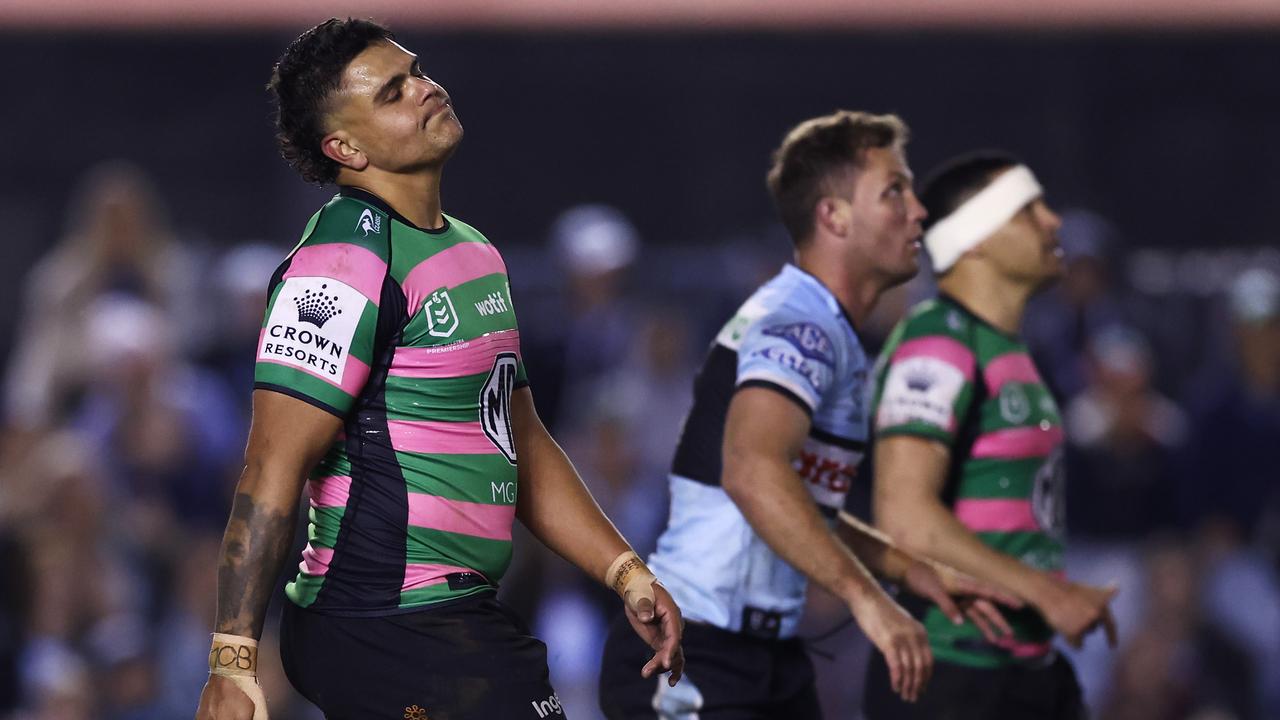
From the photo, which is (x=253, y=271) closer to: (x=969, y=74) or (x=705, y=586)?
(x=969, y=74)

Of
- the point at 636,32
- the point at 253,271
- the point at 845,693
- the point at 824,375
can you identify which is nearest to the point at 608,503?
the point at 845,693

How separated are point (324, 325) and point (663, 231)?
7.19 metres

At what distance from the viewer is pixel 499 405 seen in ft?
12.6

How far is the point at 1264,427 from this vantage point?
9.30 metres

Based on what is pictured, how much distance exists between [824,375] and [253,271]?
5947 millimetres

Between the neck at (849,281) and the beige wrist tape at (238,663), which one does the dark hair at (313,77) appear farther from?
the neck at (849,281)

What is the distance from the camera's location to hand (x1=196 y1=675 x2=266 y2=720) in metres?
3.30

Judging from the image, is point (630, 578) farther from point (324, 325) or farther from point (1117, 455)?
point (1117, 455)

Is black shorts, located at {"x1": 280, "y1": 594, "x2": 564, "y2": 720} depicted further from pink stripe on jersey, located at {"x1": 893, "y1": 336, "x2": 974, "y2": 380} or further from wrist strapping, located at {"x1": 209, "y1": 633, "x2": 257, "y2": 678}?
pink stripe on jersey, located at {"x1": 893, "y1": 336, "x2": 974, "y2": 380}

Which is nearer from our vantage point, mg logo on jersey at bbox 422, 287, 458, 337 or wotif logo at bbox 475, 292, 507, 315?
mg logo on jersey at bbox 422, 287, 458, 337

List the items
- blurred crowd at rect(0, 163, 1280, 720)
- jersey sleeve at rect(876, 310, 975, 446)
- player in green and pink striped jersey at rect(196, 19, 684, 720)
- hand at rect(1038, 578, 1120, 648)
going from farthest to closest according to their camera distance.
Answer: blurred crowd at rect(0, 163, 1280, 720) < jersey sleeve at rect(876, 310, 975, 446) < hand at rect(1038, 578, 1120, 648) < player in green and pink striped jersey at rect(196, 19, 684, 720)

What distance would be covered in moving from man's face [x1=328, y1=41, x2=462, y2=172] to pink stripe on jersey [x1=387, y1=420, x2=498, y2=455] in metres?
0.56

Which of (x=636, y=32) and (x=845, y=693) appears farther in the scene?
(x=636, y=32)

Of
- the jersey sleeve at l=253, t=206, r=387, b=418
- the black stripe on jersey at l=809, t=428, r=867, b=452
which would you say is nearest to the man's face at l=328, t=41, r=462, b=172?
the jersey sleeve at l=253, t=206, r=387, b=418
